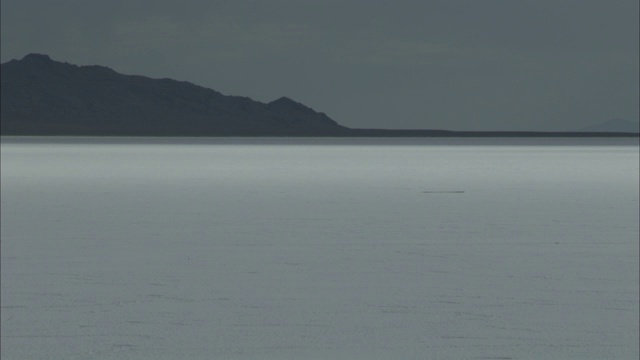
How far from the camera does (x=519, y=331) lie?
196 inches

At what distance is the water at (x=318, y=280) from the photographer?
187 inches

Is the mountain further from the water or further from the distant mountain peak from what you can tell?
the water

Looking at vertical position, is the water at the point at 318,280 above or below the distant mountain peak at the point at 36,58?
below

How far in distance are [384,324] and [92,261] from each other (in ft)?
8.96

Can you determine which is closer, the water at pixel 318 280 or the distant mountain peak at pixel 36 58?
the water at pixel 318 280

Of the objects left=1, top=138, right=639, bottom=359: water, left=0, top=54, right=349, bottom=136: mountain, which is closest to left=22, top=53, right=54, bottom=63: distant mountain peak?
left=0, top=54, right=349, bottom=136: mountain

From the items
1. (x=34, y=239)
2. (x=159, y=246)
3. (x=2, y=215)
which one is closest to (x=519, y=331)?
(x=159, y=246)

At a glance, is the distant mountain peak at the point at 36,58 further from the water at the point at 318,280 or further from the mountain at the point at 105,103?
the water at the point at 318,280

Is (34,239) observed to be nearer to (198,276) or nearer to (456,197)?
(198,276)

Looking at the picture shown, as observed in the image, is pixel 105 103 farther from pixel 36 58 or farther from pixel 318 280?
pixel 318 280

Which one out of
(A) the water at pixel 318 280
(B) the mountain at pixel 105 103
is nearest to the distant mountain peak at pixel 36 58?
(B) the mountain at pixel 105 103

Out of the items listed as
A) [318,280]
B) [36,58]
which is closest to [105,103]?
[36,58]

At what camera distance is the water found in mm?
4758

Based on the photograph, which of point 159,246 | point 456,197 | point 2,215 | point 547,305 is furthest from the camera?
point 456,197
